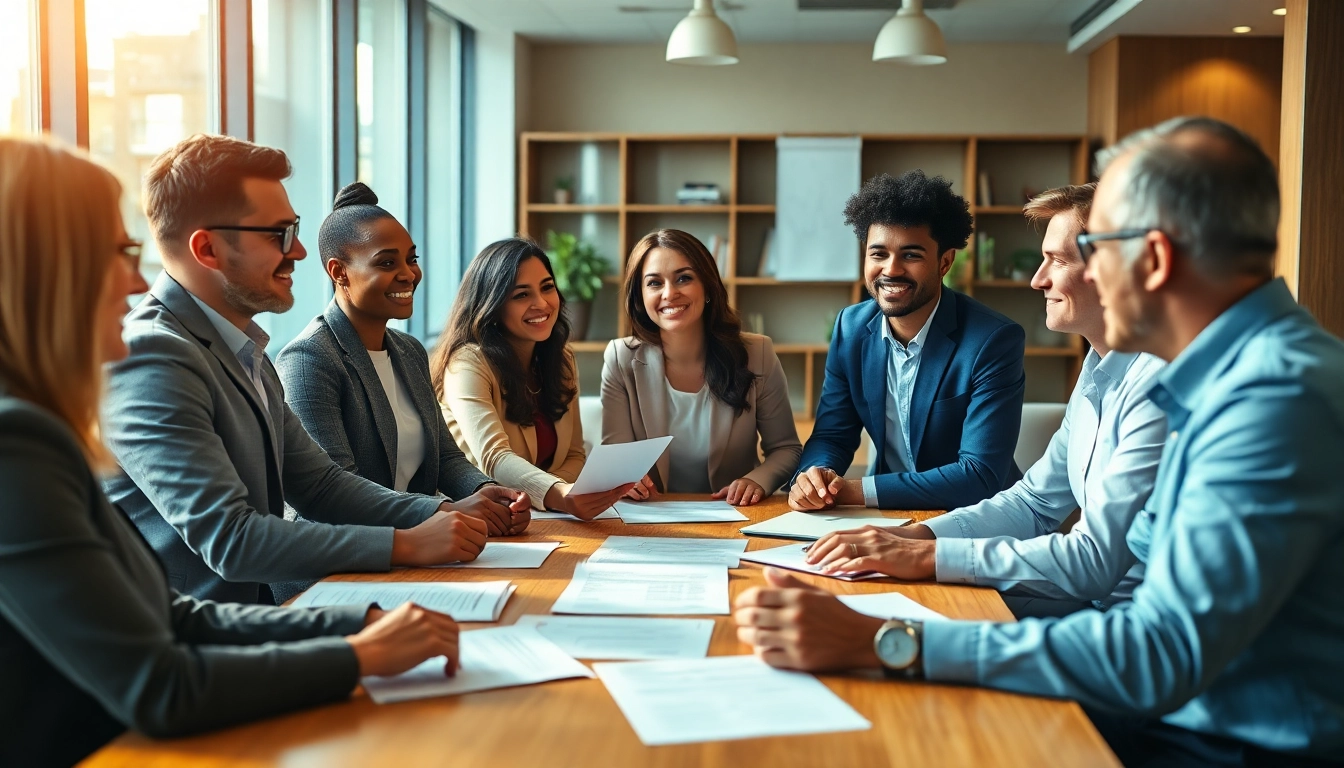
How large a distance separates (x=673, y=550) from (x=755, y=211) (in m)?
5.23

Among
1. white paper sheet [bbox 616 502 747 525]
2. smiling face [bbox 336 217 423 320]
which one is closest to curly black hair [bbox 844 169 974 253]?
white paper sheet [bbox 616 502 747 525]

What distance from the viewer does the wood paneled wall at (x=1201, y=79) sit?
20.3ft

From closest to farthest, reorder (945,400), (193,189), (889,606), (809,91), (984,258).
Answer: (889,606)
(193,189)
(945,400)
(984,258)
(809,91)

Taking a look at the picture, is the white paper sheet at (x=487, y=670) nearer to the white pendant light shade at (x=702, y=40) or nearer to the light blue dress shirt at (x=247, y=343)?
the light blue dress shirt at (x=247, y=343)

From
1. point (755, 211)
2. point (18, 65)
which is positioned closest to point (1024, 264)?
point (755, 211)

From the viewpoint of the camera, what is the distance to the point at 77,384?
41.8 inches

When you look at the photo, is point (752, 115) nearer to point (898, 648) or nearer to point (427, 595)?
point (427, 595)

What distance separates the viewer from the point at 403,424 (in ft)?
8.59

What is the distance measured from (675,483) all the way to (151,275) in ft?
5.93

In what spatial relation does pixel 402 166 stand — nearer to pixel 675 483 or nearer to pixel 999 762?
pixel 675 483

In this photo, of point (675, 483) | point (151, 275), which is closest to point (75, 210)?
point (675, 483)

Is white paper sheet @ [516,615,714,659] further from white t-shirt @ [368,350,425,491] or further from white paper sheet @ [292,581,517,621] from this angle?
white t-shirt @ [368,350,425,491]

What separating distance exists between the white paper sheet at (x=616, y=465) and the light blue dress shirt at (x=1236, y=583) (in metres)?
0.95

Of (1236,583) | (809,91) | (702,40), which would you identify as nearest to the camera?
(1236,583)
